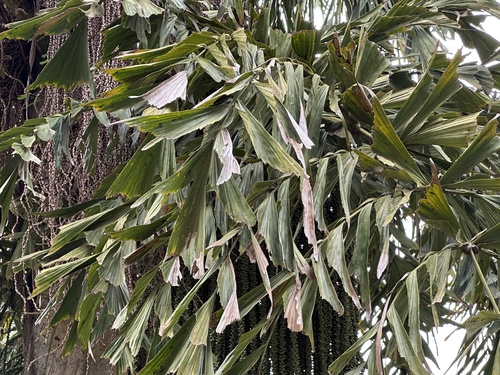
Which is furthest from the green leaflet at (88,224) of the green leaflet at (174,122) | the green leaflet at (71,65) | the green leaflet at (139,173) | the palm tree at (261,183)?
the green leaflet at (174,122)

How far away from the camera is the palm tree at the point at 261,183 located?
1285 mm

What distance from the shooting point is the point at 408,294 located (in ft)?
4.27

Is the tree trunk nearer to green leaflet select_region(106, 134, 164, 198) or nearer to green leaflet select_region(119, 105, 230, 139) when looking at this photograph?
green leaflet select_region(106, 134, 164, 198)

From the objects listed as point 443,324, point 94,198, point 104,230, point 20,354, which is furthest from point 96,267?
point 20,354

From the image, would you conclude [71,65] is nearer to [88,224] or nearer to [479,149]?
[88,224]

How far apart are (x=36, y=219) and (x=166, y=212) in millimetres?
644

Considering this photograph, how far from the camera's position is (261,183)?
1.47 metres

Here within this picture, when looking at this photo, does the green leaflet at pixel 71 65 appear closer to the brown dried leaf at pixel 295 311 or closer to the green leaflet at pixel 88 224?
the green leaflet at pixel 88 224

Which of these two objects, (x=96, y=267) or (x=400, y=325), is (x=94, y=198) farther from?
(x=400, y=325)

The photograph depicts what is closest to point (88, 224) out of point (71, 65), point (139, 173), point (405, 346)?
point (139, 173)

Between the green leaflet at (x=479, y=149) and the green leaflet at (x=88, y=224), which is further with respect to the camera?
the green leaflet at (x=88, y=224)

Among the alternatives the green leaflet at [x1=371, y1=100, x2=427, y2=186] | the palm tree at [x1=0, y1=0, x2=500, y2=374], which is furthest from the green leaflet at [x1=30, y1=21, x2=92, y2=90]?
the green leaflet at [x1=371, y1=100, x2=427, y2=186]

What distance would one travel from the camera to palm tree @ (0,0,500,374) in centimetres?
129

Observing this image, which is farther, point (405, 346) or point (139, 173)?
point (139, 173)
